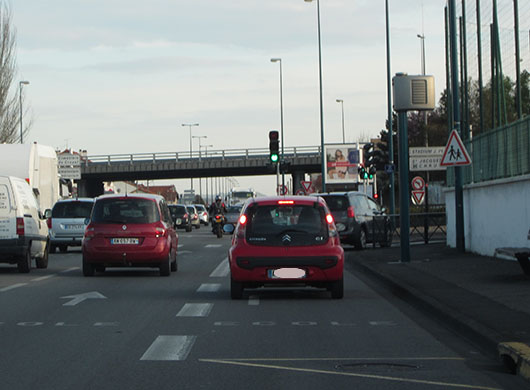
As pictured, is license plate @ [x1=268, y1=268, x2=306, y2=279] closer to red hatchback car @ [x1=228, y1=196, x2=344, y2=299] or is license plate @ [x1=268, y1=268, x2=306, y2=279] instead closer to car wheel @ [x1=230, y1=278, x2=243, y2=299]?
red hatchback car @ [x1=228, y1=196, x2=344, y2=299]

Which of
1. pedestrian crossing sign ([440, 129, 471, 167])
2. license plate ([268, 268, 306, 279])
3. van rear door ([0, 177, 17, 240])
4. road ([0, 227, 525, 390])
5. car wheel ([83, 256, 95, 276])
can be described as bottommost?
road ([0, 227, 525, 390])

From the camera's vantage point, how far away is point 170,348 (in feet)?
32.3

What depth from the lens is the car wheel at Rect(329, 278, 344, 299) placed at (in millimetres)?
15094

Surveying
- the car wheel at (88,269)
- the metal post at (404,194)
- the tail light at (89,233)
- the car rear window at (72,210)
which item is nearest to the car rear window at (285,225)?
the tail light at (89,233)

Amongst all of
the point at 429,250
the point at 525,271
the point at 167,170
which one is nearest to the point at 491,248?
the point at 429,250

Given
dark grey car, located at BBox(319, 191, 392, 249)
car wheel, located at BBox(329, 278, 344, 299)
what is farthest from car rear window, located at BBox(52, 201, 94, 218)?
car wheel, located at BBox(329, 278, 344, 299)

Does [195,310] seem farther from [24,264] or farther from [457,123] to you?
[457,123]

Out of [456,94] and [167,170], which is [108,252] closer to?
[456,94]

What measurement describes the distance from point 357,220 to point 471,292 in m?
17.0

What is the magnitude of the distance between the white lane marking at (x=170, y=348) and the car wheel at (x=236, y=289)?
4.25 metres

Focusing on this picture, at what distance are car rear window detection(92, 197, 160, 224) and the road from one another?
343 cm

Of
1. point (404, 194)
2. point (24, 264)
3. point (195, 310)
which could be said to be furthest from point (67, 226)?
point (195, 310)

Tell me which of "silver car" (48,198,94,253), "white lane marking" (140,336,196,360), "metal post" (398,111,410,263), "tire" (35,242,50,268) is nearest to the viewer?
"white lane marking" (140,336,196,360)

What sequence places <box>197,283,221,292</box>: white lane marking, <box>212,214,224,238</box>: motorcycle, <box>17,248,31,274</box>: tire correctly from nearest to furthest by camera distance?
<box>197,283,221,292</box>: white lane marking, <box>17,248,31,274</box>: tire, <box>212,214,224,238</box>: motorcycle
